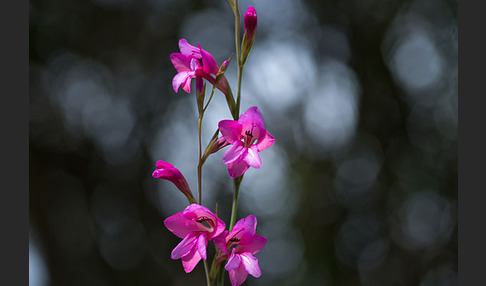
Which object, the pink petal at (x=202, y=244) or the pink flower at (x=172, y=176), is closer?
the pink petal at (x=202, y=244)

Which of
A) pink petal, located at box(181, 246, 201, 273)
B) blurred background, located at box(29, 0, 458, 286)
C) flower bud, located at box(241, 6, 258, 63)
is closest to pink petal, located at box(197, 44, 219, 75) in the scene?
flower bud, located at box(241, 6, 258, 63)

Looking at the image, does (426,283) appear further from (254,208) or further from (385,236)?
(254,208)

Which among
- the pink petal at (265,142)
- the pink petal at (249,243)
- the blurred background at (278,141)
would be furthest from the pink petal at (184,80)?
the blurred background at (278,141)

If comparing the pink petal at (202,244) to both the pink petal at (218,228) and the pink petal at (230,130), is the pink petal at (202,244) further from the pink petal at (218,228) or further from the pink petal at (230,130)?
the pink petal at (230,130)

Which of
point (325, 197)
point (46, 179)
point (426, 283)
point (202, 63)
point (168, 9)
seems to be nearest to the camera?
point (202, 63)

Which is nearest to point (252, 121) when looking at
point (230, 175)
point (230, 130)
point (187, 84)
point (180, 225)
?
point (230, 130)

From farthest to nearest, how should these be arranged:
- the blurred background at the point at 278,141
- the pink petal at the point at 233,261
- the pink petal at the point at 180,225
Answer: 1. the blurred background at the point at 278,141
2. the pink petal at the point at 180,225
3. the pink petal at the point at 233,261

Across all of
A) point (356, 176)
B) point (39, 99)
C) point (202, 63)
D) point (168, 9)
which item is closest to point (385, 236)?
point (356, 176)
